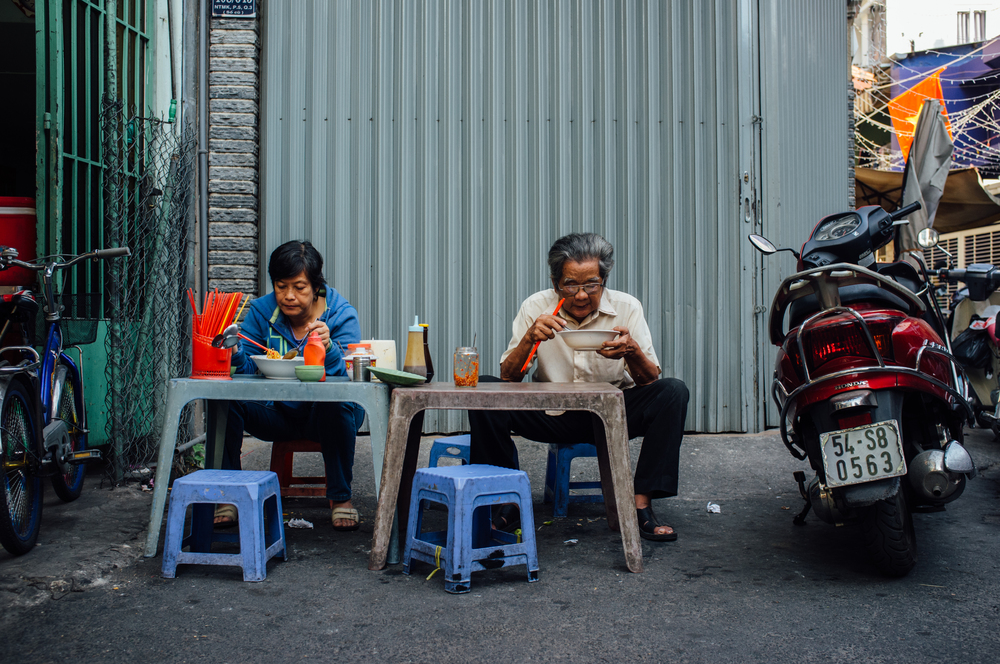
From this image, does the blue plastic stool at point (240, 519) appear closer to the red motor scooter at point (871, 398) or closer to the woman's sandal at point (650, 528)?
the woman's sandal at point (650, 528)

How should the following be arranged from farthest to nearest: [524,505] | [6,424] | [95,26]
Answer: [95,26]
[6,424]
[524,505]

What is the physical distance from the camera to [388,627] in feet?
6.88

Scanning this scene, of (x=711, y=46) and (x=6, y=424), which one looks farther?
(x=711, y=46)

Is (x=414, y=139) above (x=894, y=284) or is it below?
above

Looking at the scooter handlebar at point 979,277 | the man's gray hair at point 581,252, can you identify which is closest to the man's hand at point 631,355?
the man's gray hair at point 581,252

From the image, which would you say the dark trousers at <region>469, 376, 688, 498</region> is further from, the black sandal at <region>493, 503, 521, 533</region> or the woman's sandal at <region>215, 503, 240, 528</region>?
the woman's sandal at <region>215, 503, 240, 528</region>

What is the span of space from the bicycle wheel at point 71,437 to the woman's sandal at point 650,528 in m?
2.66

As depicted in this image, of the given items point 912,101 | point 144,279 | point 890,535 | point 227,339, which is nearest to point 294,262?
point 227,339

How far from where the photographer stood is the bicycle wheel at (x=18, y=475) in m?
2.59

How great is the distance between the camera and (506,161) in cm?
477

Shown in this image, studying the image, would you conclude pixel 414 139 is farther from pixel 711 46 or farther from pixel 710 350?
pixel 710 350

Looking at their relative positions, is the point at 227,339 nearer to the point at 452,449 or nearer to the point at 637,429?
the point at 452,449

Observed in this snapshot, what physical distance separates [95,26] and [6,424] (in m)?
2.74

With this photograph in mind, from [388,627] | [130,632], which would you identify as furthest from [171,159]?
[388,627]
